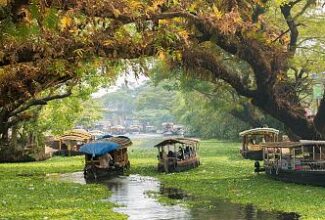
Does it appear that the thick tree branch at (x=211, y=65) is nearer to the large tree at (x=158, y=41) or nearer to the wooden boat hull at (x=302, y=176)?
the large tree at (x=158, y=41)

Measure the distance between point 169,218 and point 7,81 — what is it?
32.0ft

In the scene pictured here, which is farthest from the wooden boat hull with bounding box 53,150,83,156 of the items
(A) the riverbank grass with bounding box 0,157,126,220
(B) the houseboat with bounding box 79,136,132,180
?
(A) the riverbank grass with bounding box 0,157,126,220

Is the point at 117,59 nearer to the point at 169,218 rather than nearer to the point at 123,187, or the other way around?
the point at 169,218

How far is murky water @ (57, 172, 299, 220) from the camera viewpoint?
17.5 metres

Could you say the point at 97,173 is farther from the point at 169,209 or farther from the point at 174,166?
the point at 169,209

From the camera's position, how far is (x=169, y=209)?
19.2m

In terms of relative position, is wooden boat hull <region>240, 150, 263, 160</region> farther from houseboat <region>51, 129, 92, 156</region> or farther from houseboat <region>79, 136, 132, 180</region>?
houseboat <region>51, 129, 92, 156</region>

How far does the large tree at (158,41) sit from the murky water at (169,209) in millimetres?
5160

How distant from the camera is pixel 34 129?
4722cm

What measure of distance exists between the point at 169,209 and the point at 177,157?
16428 millimetres

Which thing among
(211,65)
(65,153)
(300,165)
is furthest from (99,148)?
(65,153)

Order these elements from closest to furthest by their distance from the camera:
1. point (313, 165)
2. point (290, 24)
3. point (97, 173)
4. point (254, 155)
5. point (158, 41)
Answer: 1. point (158, 41)
2. point (313, 165)
3. point (290, 24)
4. point (97, 173)
5. point (254, 155)

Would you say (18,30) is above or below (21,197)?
above

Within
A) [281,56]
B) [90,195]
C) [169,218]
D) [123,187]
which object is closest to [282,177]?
[281,56]
